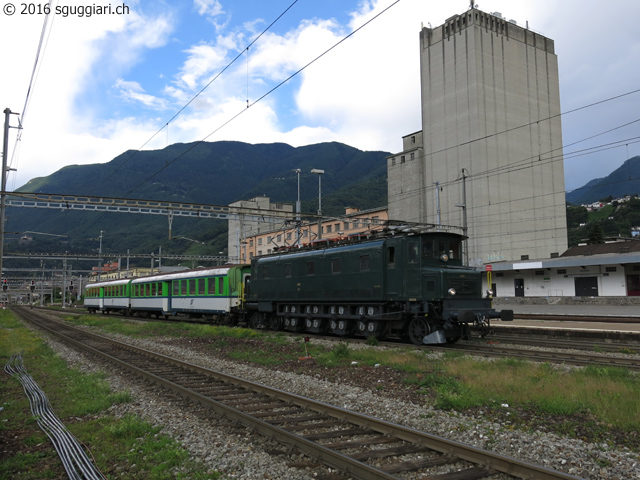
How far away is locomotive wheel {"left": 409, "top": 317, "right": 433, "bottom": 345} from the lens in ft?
51.3

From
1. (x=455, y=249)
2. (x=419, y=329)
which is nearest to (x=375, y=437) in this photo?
(x=419, y=329)

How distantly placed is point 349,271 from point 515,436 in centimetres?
1185

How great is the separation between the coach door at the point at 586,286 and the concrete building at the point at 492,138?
74.1 ft

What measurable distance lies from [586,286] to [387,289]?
102ft

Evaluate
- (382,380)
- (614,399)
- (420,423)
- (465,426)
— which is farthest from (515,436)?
(382,380)

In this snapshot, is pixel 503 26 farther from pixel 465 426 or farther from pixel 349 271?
pixel 465 426

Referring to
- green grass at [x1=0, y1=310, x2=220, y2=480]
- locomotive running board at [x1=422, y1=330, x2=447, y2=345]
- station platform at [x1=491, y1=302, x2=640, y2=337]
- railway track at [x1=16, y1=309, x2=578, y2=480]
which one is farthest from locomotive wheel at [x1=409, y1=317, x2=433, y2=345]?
green grass at [x1=0, y1=310, x2=220, y2=480]

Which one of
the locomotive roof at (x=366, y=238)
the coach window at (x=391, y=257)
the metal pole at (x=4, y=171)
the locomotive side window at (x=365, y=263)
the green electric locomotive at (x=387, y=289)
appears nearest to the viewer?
the green electric locomotive at (x=387, y=289)

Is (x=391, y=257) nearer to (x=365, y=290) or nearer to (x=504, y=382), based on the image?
(x=365, y=290)

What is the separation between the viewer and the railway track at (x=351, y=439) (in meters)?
5.24

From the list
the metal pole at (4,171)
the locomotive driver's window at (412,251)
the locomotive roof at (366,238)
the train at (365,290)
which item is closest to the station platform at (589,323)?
the train at (365,290)

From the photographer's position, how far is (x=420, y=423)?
7211 millimetres

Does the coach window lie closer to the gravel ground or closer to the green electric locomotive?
the green electric locomotive

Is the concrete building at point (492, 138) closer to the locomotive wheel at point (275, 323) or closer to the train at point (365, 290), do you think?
the train at point (365, 290)
